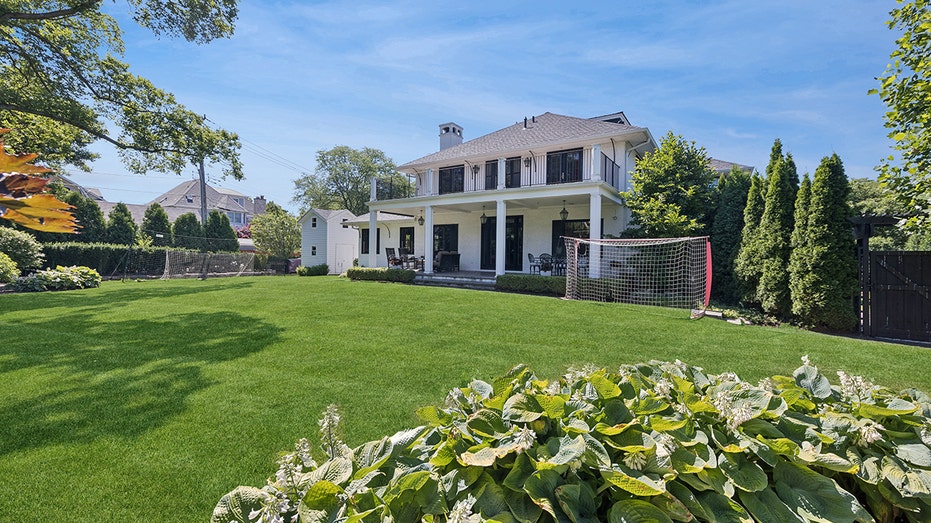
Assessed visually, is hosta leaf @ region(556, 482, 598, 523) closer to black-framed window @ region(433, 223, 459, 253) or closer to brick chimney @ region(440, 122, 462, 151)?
black-framed window @ region(433, 223, 459, 253)

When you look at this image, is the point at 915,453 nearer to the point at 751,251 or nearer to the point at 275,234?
the point at 751,251

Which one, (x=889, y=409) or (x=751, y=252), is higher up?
(x=751, y=252)

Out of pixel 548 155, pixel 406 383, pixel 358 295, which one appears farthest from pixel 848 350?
pixel 548 155

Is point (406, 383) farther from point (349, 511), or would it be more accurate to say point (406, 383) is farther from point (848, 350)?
point (848, 350)

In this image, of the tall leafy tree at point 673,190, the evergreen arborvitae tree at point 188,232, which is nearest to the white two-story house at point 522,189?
the tall leafy tree at point 673,190

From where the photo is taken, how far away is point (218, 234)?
25031 mm

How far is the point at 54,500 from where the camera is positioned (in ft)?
6.44

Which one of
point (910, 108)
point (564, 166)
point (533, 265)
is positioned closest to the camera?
point (910, 108)

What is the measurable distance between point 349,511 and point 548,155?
1431 cm

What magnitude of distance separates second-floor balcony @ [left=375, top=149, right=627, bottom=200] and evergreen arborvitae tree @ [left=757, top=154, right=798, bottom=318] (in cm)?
423

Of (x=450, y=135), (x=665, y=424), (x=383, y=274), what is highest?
(x=450, y=135)

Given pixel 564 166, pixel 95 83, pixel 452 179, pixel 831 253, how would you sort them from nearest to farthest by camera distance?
pixel 831 253, pixel 95 83, pixel 564 166, pixel 452 179

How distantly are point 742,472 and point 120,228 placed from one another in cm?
2809

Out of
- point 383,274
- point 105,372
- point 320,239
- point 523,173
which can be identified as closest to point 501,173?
point 523,173
